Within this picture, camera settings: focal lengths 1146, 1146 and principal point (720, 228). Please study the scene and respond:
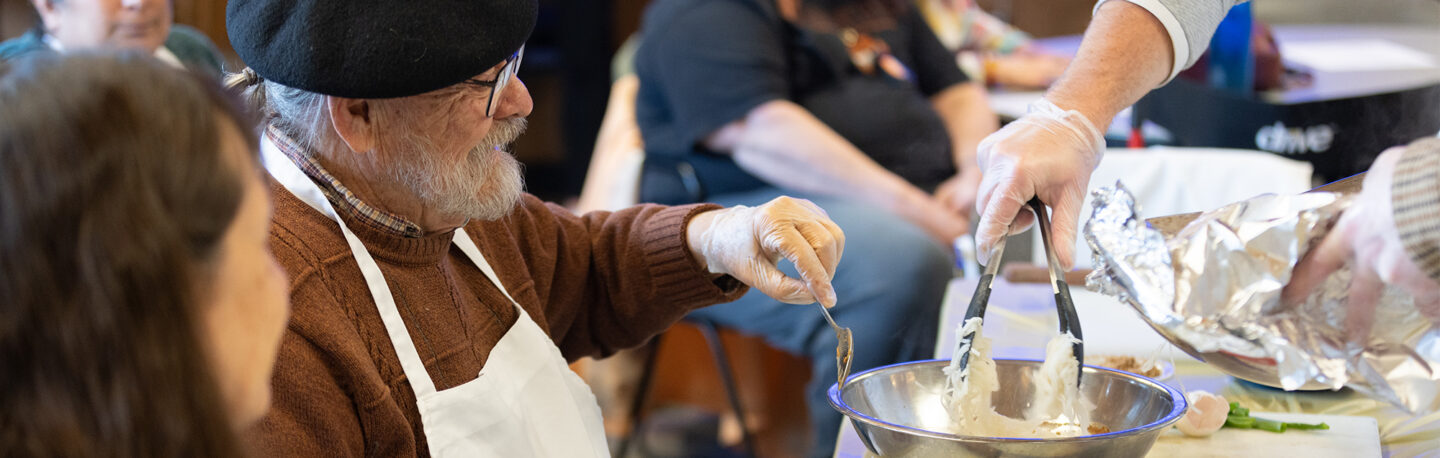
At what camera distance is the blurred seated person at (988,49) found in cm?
326

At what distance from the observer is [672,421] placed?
3322 mm

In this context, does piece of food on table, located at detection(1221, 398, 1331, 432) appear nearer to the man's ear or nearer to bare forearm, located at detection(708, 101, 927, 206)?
the man's ear

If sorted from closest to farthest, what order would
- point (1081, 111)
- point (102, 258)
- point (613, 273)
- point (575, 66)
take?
point (102, 258)
point (1081, 111)
point (613, 273)
point (575, 66)

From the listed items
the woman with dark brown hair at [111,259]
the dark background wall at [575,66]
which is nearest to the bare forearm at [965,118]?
the dark background wall at [575,66]

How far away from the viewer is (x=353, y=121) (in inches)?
44.1

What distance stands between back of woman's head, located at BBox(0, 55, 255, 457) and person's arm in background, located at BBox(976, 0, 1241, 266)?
82cm

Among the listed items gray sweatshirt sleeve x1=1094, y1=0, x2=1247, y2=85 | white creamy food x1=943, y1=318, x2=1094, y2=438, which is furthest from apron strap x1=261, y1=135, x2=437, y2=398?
gray sweatshirt sleeve x1=1094, y1=0, x2=1247, y2=85

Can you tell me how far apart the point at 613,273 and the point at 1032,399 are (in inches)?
21.3

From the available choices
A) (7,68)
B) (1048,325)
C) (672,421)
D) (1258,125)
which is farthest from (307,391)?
(672,421)

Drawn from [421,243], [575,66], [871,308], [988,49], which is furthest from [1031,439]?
[575,66]

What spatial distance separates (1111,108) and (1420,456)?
477 millimetres

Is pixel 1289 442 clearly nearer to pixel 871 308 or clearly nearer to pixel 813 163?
pixel 871 308

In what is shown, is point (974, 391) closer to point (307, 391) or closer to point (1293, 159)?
point (307, 391)

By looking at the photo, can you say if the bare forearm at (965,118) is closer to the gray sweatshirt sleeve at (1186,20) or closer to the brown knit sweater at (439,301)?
the gray sweatshirt sleeve at (1186,20)
